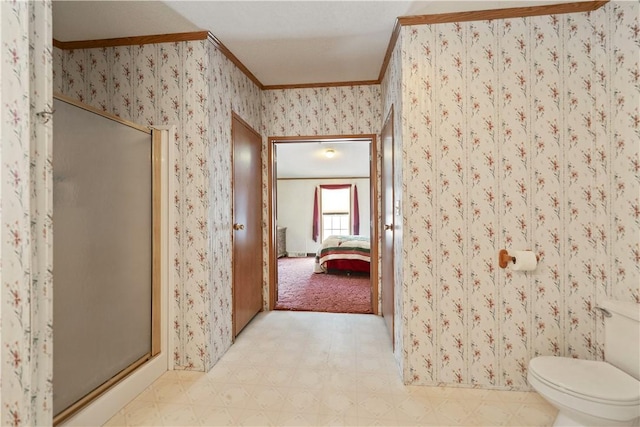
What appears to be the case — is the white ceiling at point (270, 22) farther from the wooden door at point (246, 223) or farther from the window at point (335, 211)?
the window at point (335, 211)

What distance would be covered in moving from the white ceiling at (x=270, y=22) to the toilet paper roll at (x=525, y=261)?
150 cm

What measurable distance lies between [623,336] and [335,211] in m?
6.65

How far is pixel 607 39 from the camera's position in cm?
179

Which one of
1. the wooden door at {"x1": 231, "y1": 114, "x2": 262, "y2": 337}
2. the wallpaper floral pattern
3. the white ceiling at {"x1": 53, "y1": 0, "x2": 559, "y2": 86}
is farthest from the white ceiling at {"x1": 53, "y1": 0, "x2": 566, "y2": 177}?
the wooden door at {"x1": 231, "y1": 114, "x2": 262, "y2": 337}

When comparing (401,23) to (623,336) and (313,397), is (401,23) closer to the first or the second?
(623,336)

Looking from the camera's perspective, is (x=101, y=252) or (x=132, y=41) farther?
(x=132, y=41)

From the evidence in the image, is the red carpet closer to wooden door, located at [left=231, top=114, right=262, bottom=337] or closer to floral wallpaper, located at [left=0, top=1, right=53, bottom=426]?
wooden door, located at [left=231, top=114, right=262, bottom=337]

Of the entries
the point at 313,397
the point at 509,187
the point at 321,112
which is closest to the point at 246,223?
the point at 321,112

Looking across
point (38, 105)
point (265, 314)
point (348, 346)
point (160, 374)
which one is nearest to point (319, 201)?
point (265, 314)

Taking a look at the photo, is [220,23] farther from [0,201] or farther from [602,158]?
[602,158]

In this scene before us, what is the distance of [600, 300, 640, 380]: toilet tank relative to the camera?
155 centimetres

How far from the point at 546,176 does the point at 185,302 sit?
2535mm

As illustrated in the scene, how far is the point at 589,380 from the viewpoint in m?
1.39

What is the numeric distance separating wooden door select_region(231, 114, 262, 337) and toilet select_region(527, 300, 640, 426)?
215cm
